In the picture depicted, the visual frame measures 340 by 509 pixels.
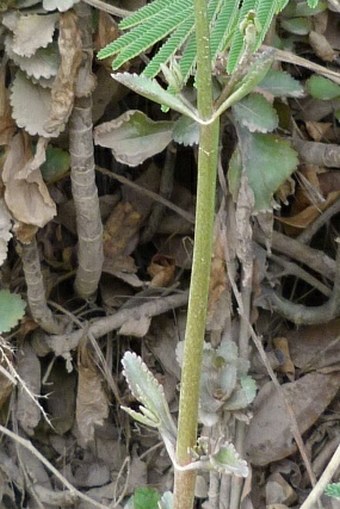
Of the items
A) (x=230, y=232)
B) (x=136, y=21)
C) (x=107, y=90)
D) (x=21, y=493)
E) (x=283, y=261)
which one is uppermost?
(x=136, y=21)

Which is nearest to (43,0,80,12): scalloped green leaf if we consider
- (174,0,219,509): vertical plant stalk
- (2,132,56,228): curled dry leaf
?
(2,132,56,228): curled dry leaf

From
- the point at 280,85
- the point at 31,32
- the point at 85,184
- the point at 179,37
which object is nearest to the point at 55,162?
the point at 85,184

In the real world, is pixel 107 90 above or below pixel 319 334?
above

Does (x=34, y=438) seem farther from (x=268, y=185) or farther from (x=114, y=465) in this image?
(x=268, y=185)

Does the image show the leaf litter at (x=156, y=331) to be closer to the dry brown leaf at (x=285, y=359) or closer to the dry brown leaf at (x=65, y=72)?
the dry brown leaf at (x=285, y=359)

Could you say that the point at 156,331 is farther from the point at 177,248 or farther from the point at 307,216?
the point at 307,216

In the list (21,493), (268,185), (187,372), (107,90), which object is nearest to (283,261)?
(268,185)

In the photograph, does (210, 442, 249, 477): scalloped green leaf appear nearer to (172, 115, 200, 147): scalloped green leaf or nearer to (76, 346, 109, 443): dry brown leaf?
(172, 115, 200, 147): scalloped green leaf
